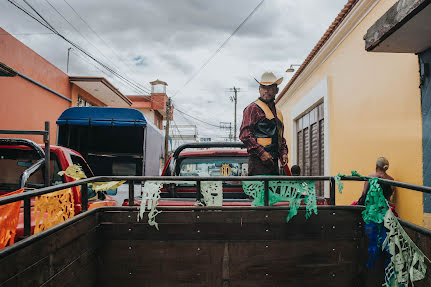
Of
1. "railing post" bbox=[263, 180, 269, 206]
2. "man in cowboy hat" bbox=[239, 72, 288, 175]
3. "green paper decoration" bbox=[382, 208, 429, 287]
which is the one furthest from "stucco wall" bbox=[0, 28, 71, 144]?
"green paper decoration" bbox=[382, 208, 429, 287]

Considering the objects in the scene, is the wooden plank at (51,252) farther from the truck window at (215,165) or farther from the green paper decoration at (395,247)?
the green paper decoration at (395,247)

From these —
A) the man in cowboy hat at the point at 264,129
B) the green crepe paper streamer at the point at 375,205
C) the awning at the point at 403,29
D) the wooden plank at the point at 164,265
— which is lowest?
the wooden plank at the point at 164,265

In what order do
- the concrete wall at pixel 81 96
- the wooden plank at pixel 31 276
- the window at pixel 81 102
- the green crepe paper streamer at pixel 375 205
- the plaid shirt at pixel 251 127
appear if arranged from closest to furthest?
the wooden plank at pixel 31 276, the green crepe paper streamer at pixel 375 205, the plaid shirt at pixel 251 127, the concrete wall at pixel 81 96, the window at pixel 81 102

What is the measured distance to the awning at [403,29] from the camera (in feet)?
11.3

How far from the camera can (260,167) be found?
3.60 m

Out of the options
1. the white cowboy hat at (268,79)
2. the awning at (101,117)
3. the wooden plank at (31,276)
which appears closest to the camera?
the wooden plank at (31,276)

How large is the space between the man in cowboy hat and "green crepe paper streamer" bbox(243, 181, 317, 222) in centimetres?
82

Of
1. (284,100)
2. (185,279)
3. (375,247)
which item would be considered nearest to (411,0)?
(375,247)

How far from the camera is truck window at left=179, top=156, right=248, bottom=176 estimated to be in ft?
14.1

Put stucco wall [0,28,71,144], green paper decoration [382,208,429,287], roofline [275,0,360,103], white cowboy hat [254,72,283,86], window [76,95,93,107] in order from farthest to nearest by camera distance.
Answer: window [76,95,93,107] → stucco wall [0,28,71,144] → roofline [275,0,360,103] → white cowboy hat [254,72,283,86] → green paper decoration [382,208,429,287]

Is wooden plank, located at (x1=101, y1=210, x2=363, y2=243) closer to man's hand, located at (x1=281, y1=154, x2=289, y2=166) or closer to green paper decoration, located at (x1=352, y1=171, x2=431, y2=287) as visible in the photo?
green paper decoration, located at (x1=352, y1=171, x2=431, y2=287)

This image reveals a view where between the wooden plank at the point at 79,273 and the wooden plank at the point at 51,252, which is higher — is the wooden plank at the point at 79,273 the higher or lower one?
the lower one

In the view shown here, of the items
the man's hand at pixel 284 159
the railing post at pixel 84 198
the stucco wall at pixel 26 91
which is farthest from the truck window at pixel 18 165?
the stucco wall at pixel 26 91

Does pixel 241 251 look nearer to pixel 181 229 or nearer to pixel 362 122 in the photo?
pixel 181 229
